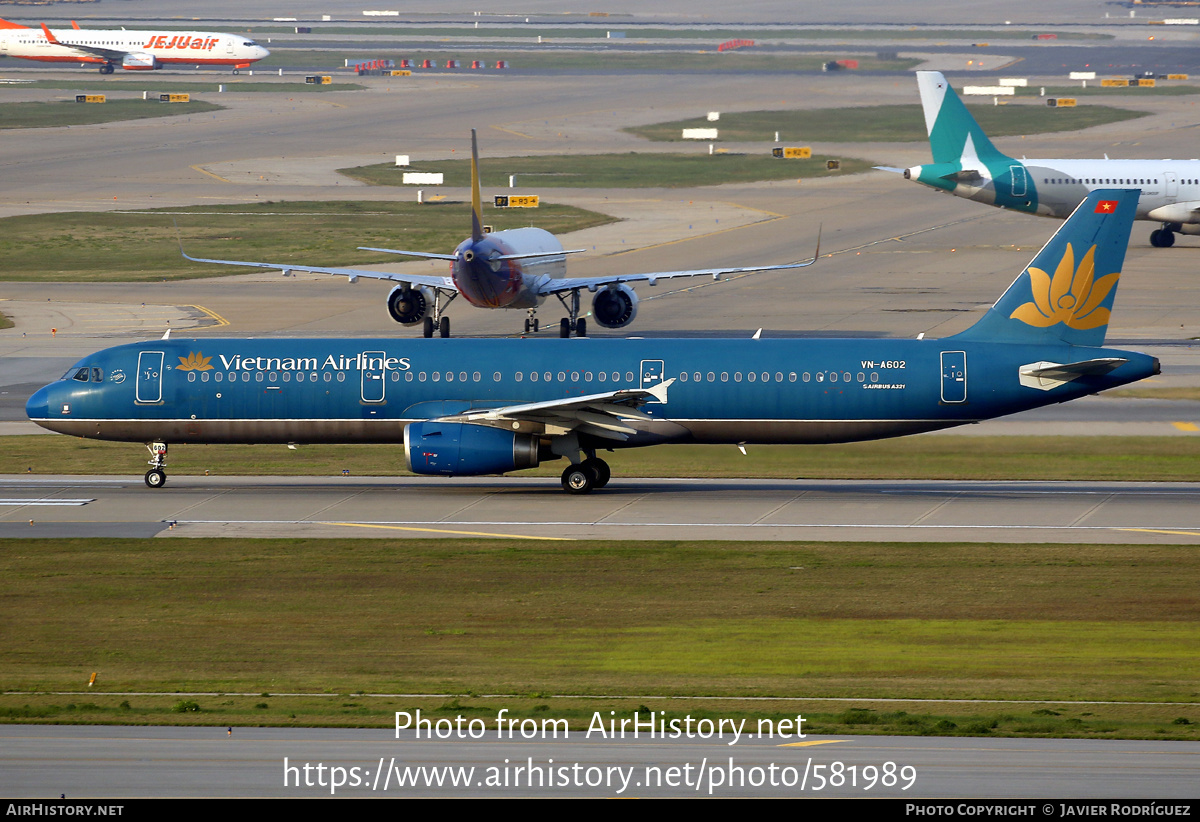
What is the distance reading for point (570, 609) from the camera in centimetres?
3288

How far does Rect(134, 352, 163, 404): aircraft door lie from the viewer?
44969 millimetres

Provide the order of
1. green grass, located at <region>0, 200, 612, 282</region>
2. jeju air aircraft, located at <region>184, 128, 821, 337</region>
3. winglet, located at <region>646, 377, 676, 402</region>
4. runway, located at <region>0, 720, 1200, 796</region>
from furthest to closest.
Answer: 1. green grass, located at <region>0, 200, 612, 282</region>
2. jeju air aircraft, located at <region>184, 128, 821, 337</region>
3. winglet, located at <region>646, 377, 676, 402</region>
4. runway, located at <region>0, 720, 1200, 796</region>

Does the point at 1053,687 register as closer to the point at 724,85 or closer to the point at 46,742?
the point at 46,742

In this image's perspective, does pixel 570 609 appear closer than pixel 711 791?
No

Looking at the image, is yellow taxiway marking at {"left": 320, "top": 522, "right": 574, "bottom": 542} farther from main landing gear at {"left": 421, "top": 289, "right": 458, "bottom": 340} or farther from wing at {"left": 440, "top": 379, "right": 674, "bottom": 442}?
main landing gear at {"left": 421, "top": 289, "right": 458, "bottom": 340}

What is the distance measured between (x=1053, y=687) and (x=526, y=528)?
17.1 meters

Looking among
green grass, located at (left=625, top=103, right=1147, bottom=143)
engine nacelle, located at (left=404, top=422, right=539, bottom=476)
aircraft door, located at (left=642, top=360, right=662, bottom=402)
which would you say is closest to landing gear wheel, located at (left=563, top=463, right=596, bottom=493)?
engine nacelle, located at (left=404, top=422, right=539, bottom=476)

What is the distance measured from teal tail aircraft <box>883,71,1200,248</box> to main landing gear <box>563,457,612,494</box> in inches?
2125

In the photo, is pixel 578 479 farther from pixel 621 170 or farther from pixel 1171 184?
pixel 621 170

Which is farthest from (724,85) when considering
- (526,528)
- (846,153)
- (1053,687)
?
(1053,687)

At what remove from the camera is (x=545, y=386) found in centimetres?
4434

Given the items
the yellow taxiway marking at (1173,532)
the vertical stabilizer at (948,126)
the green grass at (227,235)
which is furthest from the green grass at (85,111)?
the yellow taxiway marking at (1173,532)

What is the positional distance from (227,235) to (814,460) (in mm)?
62392

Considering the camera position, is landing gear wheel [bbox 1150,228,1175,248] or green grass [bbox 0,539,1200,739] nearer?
green grass [bbox 0,539,1200,739]
